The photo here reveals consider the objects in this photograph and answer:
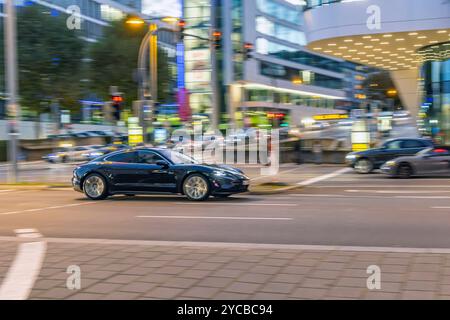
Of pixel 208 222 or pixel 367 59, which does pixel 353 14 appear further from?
pixel 208 222

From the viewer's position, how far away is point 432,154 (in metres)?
20.7

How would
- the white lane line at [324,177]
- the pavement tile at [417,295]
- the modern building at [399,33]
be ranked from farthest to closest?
the modern building at [399,33] < the white lane line at [324,177] < the pavement tile at [417,295]

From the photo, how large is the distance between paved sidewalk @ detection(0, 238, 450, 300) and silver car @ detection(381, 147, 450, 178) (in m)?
14.1

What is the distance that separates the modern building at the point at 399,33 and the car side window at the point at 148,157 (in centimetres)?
1970

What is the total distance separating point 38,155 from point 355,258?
146 ft

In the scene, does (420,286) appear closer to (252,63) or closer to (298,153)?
(298,153)

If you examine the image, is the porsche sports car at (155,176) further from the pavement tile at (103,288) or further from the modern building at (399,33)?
the modern building at (399,33)

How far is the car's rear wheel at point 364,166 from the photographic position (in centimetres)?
2348

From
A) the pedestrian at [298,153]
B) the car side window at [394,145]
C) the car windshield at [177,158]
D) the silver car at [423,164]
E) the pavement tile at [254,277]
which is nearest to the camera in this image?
the pavement tile at [254,277]

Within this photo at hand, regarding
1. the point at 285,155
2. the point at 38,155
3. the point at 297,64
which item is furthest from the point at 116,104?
the point at 297,64

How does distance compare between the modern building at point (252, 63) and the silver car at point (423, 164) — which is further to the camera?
the modern building at point (252, 63)

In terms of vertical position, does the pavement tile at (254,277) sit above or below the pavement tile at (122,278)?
below

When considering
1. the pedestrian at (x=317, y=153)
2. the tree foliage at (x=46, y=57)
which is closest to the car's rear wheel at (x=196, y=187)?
the pedestrian at (x=317, y=153)

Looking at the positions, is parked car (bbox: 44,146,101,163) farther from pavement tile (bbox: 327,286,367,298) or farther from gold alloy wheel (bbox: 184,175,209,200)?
pavement tile (bbox: 327,286,367,298)
